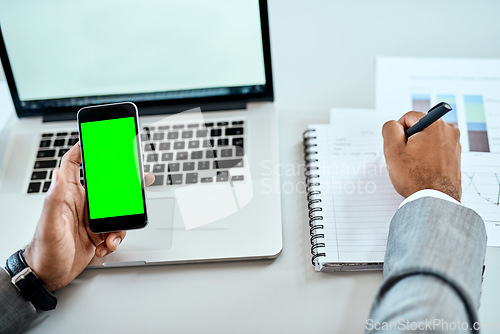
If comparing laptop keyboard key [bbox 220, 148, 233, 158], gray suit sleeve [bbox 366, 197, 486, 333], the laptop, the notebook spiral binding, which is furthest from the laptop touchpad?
gray suit sleeve [bbox 366, 197, 486, 333]

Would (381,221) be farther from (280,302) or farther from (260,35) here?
(260,35)

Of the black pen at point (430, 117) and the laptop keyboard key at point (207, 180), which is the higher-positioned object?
the black pen at point (430, 117)

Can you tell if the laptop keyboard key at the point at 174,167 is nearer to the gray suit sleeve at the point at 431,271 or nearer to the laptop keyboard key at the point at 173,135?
the laptop keyboard key at the point at 173,135

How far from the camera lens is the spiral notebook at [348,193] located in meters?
0.65

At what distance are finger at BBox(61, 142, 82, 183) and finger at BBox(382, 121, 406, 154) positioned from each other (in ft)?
1.48

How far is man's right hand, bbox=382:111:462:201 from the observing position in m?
0.65

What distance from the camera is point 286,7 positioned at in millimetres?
992

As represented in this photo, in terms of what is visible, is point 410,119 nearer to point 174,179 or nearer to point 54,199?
point 174,179

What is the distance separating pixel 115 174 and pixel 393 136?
0.41 metres

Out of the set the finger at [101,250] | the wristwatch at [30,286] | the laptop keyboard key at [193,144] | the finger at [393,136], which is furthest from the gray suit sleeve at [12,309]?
the finger at [393,136]

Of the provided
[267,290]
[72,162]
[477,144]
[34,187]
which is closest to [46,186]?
[34,187]

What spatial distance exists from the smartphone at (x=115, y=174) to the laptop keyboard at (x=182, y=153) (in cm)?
8

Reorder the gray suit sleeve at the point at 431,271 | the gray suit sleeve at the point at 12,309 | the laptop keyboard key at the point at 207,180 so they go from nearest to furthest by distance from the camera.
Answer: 1. the gray suit sleeve at the point at 431,271
2. the gray suit sleeve at the point at 12,309
3. the laptop keyboard key at the point at 207,180

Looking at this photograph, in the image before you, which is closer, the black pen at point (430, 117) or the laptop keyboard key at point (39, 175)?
the black pen at point (430, 117)
